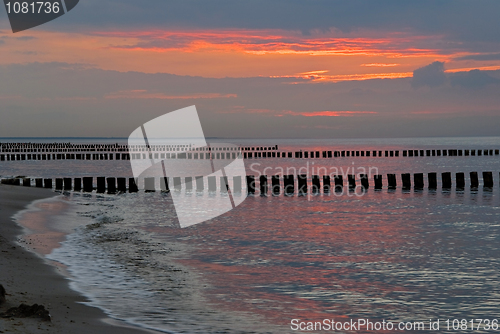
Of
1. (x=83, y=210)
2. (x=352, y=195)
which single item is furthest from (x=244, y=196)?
(x=83, y=210)

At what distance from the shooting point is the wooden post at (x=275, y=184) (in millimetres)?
26219

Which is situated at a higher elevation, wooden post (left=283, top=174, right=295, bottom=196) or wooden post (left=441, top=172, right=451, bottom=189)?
wooden post (left=283, top=174, right=295, bottom=196)

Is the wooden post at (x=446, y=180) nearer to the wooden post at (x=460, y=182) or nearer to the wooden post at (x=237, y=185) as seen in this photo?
the wooden post at (x=460, y=182)

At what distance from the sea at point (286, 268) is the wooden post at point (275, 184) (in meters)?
6.10

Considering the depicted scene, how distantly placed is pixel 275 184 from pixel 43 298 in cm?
1955

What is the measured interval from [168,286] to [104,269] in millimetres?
1694

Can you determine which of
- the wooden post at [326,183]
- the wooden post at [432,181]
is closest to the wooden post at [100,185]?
the wooden post at [326,183]

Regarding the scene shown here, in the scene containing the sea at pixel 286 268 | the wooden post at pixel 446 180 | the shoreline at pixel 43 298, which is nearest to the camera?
the shoreline at pixel 43 298

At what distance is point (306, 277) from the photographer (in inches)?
382

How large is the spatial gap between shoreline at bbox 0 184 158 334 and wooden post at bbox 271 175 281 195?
15680mm

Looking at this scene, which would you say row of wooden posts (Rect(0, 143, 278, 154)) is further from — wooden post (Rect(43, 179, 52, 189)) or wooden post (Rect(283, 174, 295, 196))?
wooden post (Rect(43, 179, 52, 189))

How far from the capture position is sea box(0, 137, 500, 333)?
289 inches

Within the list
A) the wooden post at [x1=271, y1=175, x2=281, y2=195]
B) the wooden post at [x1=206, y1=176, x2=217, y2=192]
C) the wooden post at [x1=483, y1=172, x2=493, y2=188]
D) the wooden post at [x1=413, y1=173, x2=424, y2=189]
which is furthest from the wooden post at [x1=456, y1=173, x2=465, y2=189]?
the wooden post at [x1=206, y1=176, x2=217, y2=192]

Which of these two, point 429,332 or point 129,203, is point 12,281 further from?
point 129,203
